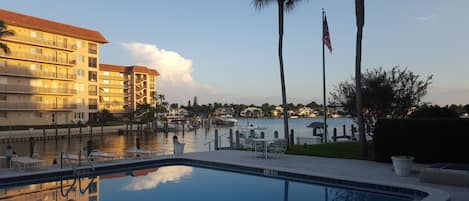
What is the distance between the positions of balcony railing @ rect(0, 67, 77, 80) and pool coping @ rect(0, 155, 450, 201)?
43532 mm

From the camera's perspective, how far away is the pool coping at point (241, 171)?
31.8ft

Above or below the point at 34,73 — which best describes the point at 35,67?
above

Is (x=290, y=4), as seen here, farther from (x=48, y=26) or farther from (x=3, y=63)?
(x=48, y=26)

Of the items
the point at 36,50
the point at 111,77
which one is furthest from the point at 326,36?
the point at 111,77

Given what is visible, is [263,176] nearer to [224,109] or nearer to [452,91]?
[452,91]

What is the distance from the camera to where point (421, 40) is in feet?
72.5

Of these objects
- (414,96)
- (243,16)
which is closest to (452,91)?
(414,96)

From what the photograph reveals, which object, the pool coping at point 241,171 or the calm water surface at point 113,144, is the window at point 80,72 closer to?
the calm water surface at point 113,144

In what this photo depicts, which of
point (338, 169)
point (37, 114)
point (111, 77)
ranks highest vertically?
point (111, 77)

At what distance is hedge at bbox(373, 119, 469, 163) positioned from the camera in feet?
40.9

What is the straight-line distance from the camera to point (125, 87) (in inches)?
3356

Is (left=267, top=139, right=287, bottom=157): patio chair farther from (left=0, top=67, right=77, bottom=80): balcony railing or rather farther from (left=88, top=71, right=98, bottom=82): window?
(left=88, top=71, right=98, bottom=82): window

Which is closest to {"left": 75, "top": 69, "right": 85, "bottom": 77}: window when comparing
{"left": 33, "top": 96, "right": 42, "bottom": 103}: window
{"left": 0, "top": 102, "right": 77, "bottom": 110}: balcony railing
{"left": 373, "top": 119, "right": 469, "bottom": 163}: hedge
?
{"left": 0, "top": 102, "right": 77, "bottom": 110}: balcony railing

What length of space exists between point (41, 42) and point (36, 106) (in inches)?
371
